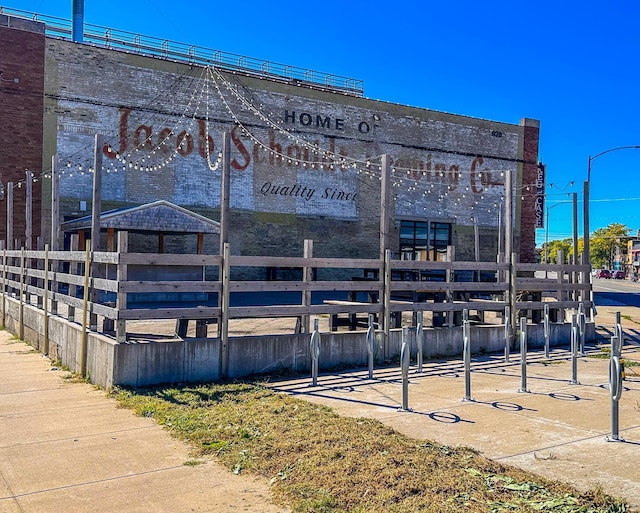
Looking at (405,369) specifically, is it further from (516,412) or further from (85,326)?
(85,326)

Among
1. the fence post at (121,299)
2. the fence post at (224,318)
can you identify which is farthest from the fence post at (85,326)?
the fence post at (224,318)

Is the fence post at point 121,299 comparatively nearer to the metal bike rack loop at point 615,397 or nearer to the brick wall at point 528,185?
the metal bike rack loop at point 615,397

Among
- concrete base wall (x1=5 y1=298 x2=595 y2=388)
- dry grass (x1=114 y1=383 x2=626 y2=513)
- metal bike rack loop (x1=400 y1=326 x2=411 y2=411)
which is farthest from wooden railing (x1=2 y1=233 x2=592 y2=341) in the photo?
metal bike rack loop (x1=400 y1=326 x2=411 y2=411)

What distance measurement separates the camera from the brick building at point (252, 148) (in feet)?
82.5

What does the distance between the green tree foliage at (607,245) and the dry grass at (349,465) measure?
11315cm

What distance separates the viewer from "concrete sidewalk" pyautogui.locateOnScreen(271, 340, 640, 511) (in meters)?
5.07

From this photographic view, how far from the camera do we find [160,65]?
2803 cm

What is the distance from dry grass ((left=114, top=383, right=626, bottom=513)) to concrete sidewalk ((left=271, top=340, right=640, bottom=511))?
13.9 inches

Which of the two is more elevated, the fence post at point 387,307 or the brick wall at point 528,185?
the brick wall at point 528,185

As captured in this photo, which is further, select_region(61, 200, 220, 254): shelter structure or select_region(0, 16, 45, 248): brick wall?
select_region(0, 16, 45, 248): brick wall

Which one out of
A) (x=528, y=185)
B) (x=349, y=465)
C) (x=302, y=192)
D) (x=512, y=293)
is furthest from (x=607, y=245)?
(x=349, y=465)

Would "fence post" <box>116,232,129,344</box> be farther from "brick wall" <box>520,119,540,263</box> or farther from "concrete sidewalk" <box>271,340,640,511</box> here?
"brick wall" <box>520,119,540,263</box>

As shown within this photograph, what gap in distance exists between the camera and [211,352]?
859cm

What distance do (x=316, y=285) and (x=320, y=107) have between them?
77.7 feet
